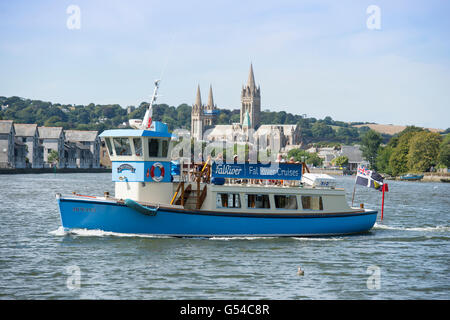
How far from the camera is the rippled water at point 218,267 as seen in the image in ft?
72.9

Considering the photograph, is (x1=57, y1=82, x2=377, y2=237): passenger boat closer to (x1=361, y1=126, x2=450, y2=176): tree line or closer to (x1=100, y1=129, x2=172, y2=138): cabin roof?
(x1=100, y1=129, x2=172, y2=138): cabin roof

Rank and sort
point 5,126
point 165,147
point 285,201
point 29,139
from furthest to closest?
point 29,139 < point 5,126 < point 285,201 < point 165,147

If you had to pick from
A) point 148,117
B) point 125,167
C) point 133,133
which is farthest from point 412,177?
point 133,133

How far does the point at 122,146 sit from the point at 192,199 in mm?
4471

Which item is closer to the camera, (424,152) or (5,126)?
(5,126)

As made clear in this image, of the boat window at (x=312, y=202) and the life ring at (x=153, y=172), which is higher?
the life ring at (x=153, y=172)

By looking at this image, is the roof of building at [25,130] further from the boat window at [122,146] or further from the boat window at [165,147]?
the boat window at [165,147]

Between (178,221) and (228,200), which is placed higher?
(228,200)

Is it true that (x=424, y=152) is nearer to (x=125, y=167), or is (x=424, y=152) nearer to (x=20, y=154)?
(x=20, y=154)

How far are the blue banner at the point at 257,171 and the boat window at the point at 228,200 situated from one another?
94cm

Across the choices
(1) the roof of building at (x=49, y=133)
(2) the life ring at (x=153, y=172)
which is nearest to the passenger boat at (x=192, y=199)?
(2) the life ring at (x=153, y=172)

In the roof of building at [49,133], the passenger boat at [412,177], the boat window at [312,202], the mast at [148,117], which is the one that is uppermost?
the roof of building at [49,133]

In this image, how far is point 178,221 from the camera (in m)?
30.8
